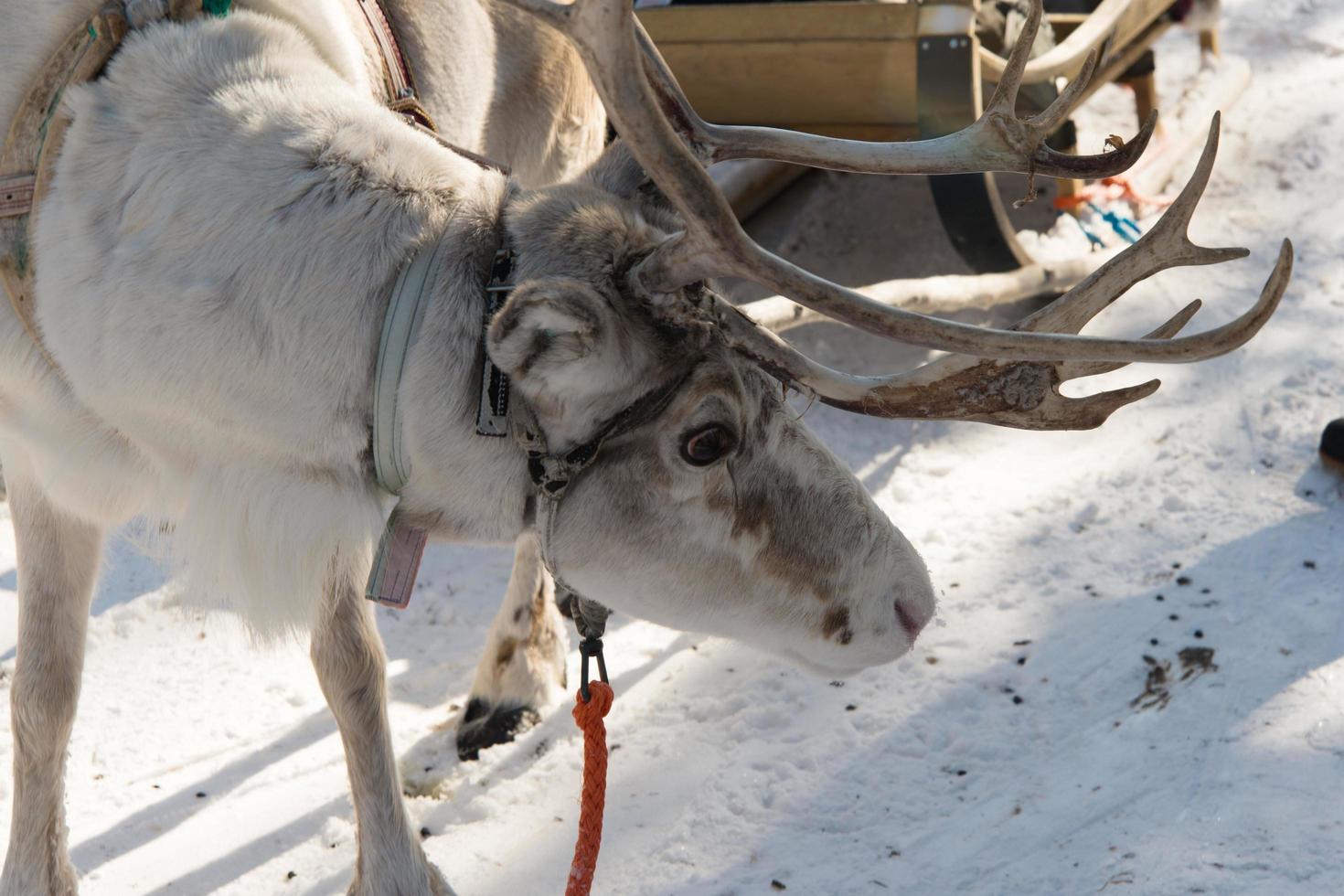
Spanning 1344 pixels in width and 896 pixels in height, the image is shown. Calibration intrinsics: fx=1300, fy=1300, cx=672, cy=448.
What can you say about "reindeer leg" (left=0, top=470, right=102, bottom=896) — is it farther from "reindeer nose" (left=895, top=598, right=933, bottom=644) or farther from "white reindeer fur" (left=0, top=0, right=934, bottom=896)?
"reindeer nose" (left=895, top=598, right=933, bottom=644)

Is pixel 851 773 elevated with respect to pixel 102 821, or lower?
elevated

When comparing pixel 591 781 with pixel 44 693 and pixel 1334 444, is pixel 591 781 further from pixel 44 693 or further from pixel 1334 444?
pixel 1334 444

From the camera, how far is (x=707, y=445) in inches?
89.4

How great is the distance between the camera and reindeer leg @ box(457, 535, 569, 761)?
12.4 feet

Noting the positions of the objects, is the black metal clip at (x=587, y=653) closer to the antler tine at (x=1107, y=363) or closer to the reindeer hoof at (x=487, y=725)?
the antler tine at (x=1107, y=363)

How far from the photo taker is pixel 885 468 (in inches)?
195

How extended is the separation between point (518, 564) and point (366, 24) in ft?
5.37

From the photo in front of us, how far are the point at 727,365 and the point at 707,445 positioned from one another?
0.47ft

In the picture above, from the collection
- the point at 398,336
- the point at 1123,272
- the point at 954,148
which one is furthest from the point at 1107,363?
the point at 398,336

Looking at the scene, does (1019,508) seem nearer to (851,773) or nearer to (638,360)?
(851,773)

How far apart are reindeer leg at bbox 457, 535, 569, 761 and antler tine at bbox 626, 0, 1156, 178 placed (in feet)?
5.22

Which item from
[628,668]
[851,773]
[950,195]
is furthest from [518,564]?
[950,195]

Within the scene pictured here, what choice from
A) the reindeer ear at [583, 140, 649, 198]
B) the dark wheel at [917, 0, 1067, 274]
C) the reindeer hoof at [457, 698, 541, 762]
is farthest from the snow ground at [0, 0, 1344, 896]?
the reindeer ear at [583, 140, 649, 198]

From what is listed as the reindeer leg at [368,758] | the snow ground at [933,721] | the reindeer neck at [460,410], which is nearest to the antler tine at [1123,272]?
the reindeer neck at [460,410]
